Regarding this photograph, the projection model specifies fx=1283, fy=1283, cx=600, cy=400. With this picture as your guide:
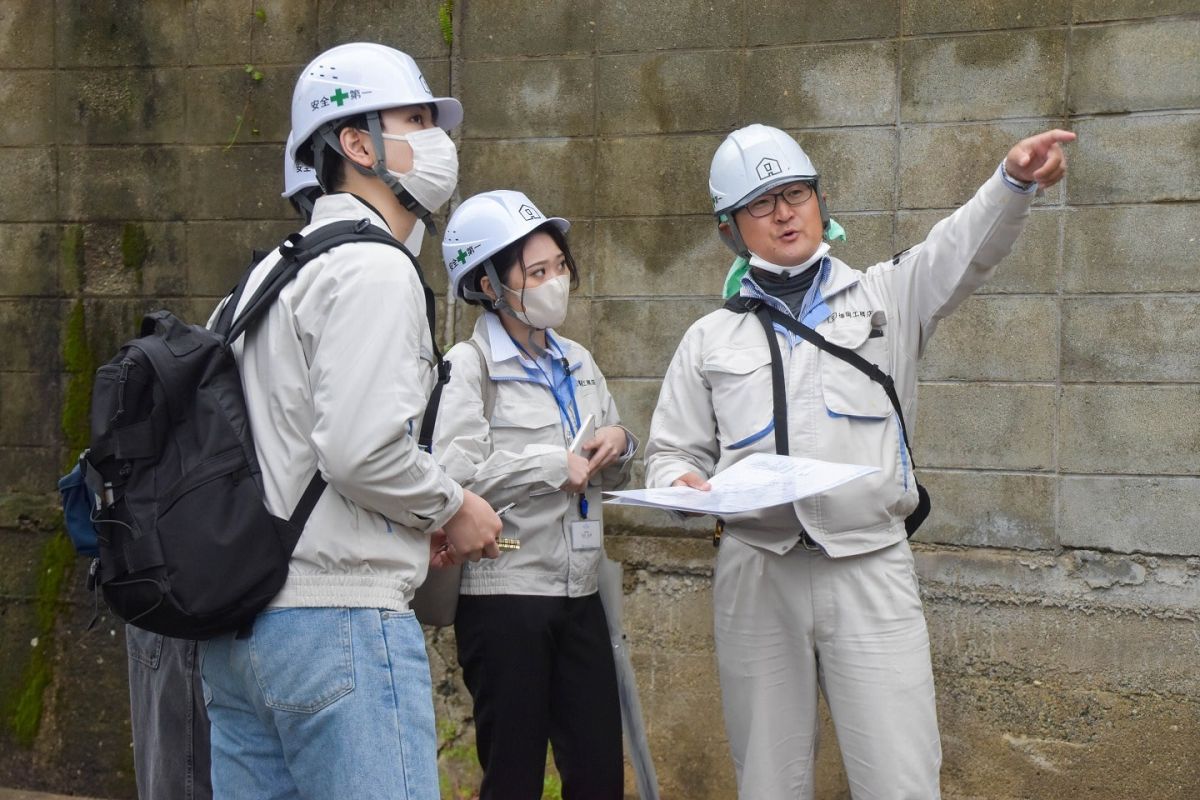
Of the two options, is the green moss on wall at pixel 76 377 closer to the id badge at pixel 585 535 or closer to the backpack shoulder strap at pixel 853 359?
the id badge at pixel 585 535

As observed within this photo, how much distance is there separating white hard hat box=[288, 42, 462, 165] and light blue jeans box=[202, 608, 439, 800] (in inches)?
39.2

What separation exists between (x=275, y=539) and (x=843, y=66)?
2.98 m

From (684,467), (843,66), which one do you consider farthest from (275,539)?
(843,66)

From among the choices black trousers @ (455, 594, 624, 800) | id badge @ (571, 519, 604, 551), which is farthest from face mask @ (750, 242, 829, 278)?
black trousers @ (455, 594, 624, 800)

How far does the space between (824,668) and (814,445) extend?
579 mm

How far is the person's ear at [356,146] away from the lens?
2.59 m

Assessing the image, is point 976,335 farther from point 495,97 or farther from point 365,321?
point 365,321

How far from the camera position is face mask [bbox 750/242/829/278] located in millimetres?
3430

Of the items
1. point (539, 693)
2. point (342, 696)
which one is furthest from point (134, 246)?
point (342, 696)

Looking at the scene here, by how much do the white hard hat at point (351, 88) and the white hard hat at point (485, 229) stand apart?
3.37 feet

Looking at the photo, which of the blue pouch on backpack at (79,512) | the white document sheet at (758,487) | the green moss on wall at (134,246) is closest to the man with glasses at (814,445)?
the white document sheet at (758,487)

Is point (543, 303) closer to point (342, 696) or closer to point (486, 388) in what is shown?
point (486, 388)

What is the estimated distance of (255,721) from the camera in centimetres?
239

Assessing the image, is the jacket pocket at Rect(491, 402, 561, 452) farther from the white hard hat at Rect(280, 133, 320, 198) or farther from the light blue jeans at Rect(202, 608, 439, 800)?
the light blue jeans at Rect(202, 608, 439, 800)
